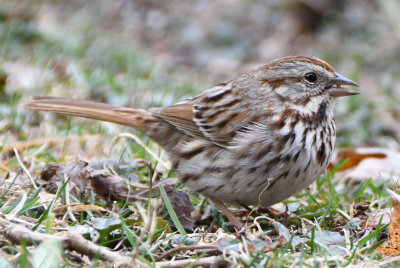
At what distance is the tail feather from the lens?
4.85m

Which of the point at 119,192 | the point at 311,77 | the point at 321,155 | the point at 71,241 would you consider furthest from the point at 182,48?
the point at 71,241

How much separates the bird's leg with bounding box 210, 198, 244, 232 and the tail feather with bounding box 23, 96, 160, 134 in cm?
87

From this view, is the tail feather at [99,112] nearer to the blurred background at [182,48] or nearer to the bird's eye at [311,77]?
the blurred background at [182,48]

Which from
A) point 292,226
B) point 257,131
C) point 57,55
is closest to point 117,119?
point 257,131

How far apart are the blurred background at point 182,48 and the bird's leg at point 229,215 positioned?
6.43 ft

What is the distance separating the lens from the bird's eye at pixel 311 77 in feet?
14.7

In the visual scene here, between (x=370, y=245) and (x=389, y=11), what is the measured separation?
740 centimetres

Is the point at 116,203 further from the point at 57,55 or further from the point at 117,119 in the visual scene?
the point at 57,55

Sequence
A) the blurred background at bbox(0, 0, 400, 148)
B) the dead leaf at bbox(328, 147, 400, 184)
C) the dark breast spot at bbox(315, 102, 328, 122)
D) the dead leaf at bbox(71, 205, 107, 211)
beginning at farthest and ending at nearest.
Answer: the blurred background at bbox(0, 0, 400, 148) < the dead leaf at bbox(328, 147, 400, 184) < the dark breast spot at bbox(315, 102, 328, 122) < the dead leaf at bbox(71, 205, 107, 211)

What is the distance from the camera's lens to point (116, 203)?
4.15 metres

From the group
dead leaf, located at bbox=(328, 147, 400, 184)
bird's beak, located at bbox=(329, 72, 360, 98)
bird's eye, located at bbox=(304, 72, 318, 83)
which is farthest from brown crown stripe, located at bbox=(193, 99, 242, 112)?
dead leaf, located at bbox=(328, 147, 400, 184)

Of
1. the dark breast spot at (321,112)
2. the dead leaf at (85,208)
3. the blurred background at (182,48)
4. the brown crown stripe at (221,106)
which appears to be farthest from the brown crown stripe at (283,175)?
the blurred background at (182,48)

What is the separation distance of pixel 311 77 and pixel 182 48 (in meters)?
6.11

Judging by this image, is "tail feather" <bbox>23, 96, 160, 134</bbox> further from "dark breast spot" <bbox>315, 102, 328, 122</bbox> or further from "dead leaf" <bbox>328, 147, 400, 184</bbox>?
"dead leaf" <bbox>328, 147, 400, 184</bbox>
